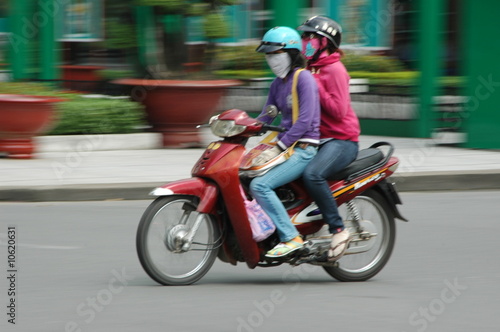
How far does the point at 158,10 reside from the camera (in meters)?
14.7

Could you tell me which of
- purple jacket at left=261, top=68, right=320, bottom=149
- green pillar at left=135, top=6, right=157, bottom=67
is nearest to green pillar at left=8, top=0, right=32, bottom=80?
green pillar at left=135, top=6, right=157, bottom=67

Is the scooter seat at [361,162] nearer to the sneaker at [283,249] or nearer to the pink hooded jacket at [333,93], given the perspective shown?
the pink hooded jacket at [333,93]

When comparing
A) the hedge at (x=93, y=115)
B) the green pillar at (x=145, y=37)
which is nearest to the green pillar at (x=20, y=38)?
the hedge at (x=93, y=115)

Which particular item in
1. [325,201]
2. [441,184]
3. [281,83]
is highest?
[281,83]

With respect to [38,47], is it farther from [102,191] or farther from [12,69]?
[102,191]

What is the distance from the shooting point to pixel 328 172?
20.7ft

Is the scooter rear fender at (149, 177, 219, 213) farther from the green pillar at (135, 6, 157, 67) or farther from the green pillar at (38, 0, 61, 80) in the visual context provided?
the green pillar at (38, 0, 61, 80)

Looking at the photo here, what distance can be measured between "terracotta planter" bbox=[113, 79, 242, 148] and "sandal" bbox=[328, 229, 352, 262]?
8.00 meters

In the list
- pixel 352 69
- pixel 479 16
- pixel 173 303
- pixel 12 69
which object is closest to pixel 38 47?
pixel 12 69

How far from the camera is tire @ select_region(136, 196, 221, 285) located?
6055 millimetres

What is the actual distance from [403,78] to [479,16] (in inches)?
132

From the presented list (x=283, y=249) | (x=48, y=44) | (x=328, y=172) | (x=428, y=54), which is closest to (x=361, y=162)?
(x=328, y=172)

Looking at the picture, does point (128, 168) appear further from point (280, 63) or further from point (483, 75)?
point (280, 63)

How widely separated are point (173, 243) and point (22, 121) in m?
6.66
